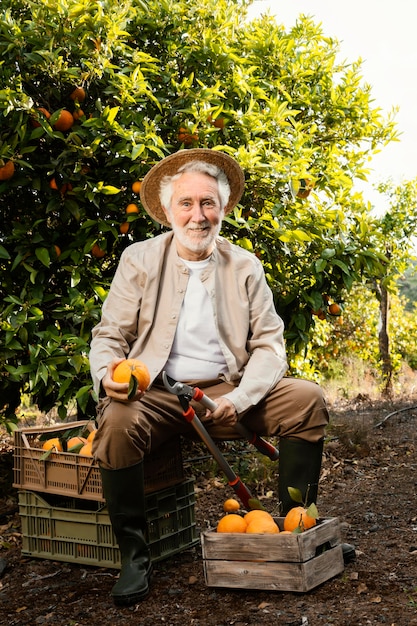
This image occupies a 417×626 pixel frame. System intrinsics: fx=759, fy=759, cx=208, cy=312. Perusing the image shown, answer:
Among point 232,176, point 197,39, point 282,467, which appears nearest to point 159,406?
point 282,467

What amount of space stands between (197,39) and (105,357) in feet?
7.69

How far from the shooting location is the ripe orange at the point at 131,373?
2684 millimetres

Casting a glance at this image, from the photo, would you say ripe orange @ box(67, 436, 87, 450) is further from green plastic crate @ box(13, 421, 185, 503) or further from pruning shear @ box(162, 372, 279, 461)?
pruning shear @ box(162, 372, 279, 461)

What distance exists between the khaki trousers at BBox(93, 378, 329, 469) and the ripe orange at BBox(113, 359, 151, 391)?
0.10 meters

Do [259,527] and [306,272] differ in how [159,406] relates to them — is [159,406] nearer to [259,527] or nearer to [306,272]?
[259,527]

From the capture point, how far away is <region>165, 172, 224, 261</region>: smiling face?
121 inches

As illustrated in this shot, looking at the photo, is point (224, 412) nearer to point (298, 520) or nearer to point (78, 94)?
point (298, 520)

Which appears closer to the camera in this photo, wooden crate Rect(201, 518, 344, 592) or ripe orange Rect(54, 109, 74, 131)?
wooden crate Rect(201, 518, 344, 592)

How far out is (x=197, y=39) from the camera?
4.39 m

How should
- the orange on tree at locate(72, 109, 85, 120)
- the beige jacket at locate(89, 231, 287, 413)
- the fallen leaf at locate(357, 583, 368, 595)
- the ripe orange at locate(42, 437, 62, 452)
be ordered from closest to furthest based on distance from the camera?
the fallen leaf at locate(357, 583, 368, 595)
the beige jacket at locate(89, 231, 287, 413)
the ripe orange at locate(42, 437, 62, 452)
the orange on tree at locate(72, 109, 85, 120)

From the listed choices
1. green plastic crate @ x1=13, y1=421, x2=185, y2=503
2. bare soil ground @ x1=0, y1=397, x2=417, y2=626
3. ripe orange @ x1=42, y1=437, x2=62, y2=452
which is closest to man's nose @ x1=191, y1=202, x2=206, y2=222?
green plastic crate @ x1=13, y1=421, x2=185, y2=503

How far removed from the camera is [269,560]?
2.55m

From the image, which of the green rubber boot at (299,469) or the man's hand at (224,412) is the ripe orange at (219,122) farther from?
the green rubber boot at (299,469)

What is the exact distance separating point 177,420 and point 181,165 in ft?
3.51
